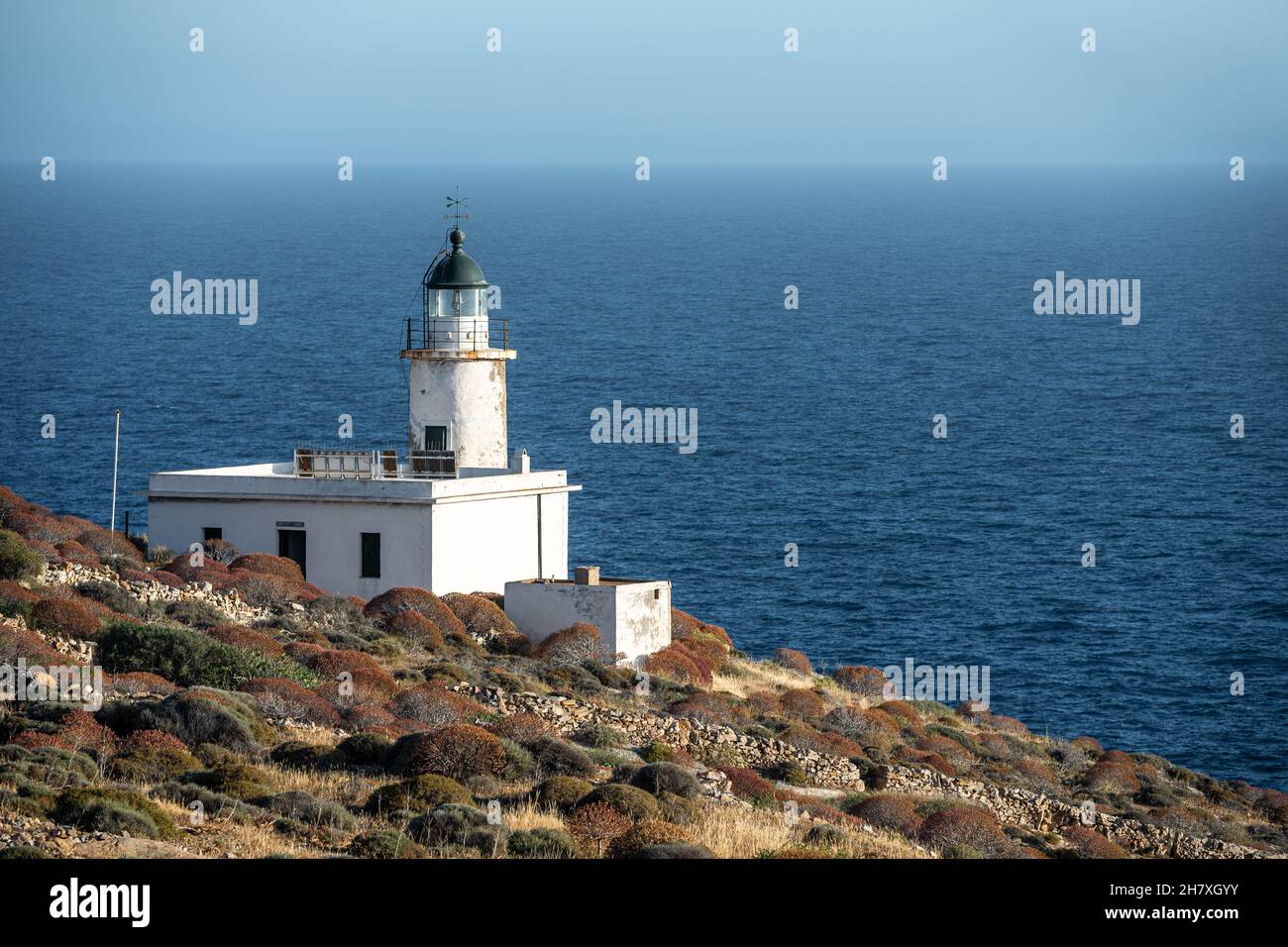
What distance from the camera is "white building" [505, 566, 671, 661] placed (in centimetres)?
3916

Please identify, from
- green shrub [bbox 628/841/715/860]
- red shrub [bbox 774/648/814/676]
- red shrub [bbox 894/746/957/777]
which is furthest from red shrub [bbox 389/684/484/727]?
red shrub [bbox 774/648/814/676]

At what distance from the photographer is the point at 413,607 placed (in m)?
39.1

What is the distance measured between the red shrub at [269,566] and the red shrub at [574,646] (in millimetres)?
5334

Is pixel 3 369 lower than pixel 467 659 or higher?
higher

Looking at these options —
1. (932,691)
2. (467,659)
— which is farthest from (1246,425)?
(467,659)

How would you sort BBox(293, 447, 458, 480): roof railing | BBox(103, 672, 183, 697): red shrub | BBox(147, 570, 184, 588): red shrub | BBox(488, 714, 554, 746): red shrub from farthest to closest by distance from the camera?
1. BBox(293, 447, 458, 480): roof railing
2. BBox(147, 570, 184, 588): red shrub
3. BBox(103, 672, 183, 697): red shrub
4. BBox(488, 714, 554, 746): red shrub

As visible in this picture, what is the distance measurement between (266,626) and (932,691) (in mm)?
20398

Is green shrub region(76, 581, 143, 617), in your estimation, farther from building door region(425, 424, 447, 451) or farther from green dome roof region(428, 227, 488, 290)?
green dome roof region(428, 227, 488, 290)

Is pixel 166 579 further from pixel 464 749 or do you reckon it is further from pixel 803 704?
pixel 464 749

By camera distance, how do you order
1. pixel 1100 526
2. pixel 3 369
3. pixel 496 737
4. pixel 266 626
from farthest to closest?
pixel 3 369
pixel 1100 526
pixel 266 626
pixel 496 737

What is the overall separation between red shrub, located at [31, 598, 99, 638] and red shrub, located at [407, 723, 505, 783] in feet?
27.6

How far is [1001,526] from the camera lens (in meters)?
74.1

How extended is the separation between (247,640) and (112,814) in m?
13.6
